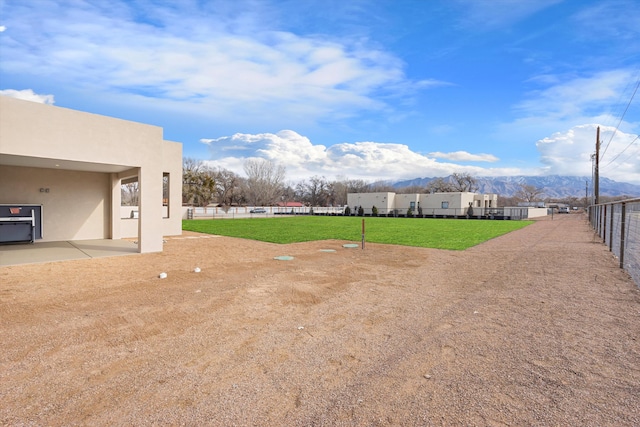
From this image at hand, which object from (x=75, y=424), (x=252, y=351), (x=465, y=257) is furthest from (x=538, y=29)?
(x=75, y=424)

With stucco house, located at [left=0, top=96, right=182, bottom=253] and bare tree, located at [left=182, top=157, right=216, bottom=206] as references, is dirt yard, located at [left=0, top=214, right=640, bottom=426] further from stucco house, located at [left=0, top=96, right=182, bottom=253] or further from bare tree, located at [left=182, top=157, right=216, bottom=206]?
bare tree, located at [left=182, top=157, right=216, bottom=206]

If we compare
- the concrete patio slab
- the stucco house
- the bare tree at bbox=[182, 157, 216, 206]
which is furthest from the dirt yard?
the bare tree at bbox=[182, 157, 216, 206]

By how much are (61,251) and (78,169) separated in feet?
11.1

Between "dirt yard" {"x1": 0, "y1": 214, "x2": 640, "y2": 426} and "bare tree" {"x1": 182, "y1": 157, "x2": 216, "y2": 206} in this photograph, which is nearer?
"dirt yard" {"x1": 0, "y1": 214, "x2": 640, "y2": 426}

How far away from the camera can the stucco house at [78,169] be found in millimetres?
8547

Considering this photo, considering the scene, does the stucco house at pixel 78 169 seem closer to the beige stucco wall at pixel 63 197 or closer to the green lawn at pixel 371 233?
the beige stucco wall at pixel 63 197

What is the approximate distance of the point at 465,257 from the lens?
35.2 feet

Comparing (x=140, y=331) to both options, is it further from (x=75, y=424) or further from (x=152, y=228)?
(x=152, y=228)

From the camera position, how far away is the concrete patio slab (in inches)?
367

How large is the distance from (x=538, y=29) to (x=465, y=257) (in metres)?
8.90

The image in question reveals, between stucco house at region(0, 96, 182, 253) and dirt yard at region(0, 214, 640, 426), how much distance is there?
3426 millimetres

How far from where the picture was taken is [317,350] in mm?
3793

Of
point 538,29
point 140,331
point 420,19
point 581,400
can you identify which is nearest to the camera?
point 581,400

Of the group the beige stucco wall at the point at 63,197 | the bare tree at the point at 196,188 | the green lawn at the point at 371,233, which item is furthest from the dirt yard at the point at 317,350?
the bare tree at the point at 196,188
